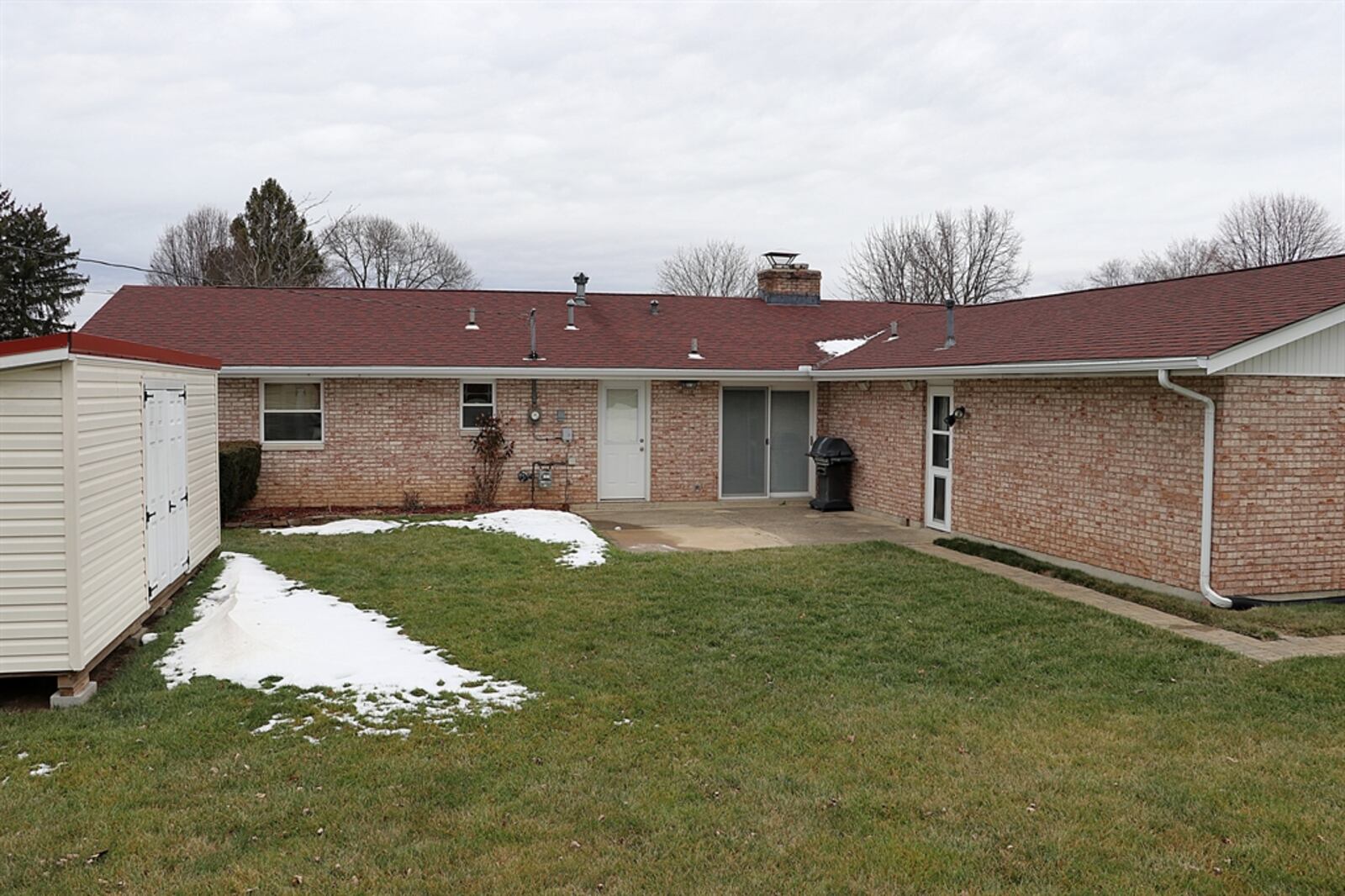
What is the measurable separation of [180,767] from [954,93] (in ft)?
53.5

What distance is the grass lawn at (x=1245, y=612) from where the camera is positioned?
25.9 ft

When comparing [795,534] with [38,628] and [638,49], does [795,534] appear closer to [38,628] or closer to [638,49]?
[638,49]

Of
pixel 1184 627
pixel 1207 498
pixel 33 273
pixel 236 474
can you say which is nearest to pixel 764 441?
pixel 236 474

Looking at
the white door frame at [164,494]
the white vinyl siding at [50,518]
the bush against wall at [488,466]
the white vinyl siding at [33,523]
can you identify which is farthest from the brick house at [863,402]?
the white vinyl siding at [33,523]

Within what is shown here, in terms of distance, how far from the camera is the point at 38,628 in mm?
5934

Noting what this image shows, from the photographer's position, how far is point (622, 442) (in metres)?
16.3

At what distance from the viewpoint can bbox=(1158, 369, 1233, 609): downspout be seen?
879cm

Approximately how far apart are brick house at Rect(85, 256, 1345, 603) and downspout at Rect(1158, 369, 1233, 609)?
27mm

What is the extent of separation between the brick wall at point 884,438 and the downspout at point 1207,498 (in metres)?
5.05

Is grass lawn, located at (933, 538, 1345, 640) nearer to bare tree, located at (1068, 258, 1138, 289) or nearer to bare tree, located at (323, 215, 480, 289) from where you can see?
bare tree, located at (323, 215, 480, 289)

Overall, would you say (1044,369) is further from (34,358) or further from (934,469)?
(34,358)

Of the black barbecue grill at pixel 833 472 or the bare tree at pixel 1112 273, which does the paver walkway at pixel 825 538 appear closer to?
the black barbecue grill at pixel 833 472

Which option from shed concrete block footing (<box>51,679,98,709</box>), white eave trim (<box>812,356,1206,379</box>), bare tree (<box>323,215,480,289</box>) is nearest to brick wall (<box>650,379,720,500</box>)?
white eave trim (<box>812,356,1206,379</box>)

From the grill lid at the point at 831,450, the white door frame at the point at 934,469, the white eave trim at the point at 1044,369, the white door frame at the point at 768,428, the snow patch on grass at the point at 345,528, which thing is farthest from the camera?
the white door frame at the point at 768,428
